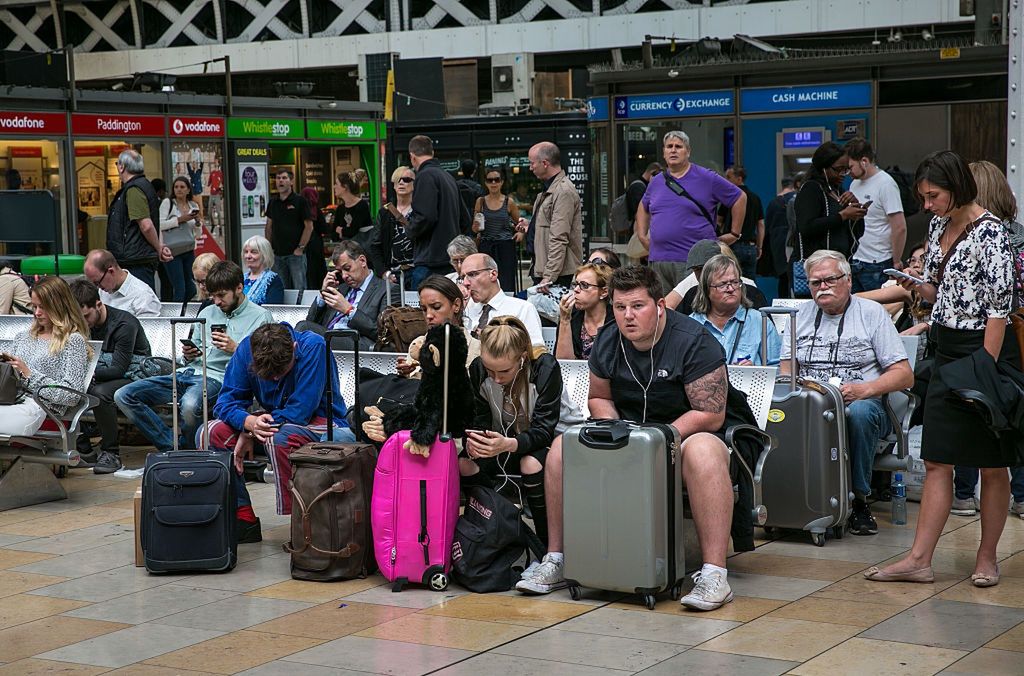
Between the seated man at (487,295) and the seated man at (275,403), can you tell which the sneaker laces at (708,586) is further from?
the seated man at (487,295)

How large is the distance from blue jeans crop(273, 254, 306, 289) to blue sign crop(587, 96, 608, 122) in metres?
3.93

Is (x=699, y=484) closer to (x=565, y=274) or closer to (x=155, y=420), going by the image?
(x=155, y=420)

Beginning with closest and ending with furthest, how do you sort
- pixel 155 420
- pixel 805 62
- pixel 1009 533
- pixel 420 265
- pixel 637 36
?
pixel 1009 533 < pixel 155 420 < pixel 420 265 < pixel 805 62 < pixel 637 36

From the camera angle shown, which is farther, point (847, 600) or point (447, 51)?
point (447, 51)

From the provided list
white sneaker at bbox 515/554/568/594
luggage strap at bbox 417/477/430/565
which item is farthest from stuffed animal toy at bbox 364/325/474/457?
white sneaker at bbox 515/554/568/594

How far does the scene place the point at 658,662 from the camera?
5.02 m

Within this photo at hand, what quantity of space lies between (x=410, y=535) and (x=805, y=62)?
397 inches

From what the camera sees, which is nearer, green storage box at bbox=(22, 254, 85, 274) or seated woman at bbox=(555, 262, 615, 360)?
seated woman at bbox=(555, 262, 615, 360)

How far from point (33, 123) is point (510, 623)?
44.2ft

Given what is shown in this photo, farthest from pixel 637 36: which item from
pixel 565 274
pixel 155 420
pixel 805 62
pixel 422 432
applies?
pixel 422 432

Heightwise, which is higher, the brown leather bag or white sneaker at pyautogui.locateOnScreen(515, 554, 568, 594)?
the brown leather bag

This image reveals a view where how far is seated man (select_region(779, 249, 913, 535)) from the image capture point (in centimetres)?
703

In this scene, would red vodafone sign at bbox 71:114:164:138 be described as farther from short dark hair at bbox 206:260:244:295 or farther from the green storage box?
short dark hair at bbox 206:260:244:295

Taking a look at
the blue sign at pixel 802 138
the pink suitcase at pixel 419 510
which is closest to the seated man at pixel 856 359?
the pink suitcase at pixel 419 510
